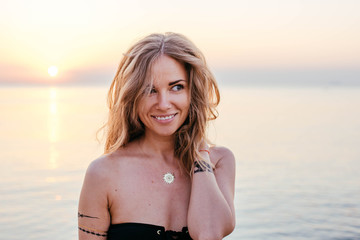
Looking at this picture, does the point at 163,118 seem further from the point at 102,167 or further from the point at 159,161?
the point at 102,167

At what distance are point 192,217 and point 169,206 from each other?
203mm

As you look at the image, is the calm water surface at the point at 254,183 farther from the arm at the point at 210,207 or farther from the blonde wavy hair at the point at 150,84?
the arm at the point at 210,207

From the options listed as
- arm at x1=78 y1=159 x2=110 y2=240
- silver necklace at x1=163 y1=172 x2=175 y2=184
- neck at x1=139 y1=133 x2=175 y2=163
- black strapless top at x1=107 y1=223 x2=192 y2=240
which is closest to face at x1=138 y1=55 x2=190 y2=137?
neck at x1=139 y1=133 x2=175 y2=163

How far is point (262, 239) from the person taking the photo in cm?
755

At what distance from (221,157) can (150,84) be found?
759 millimetres

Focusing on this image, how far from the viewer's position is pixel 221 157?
3240 mm

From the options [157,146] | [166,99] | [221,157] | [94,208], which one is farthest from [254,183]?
[94,208]

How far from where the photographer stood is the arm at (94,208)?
9.25 ft

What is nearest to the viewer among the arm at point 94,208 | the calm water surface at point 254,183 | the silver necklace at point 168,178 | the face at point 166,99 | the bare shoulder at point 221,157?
the arm at point 94,208

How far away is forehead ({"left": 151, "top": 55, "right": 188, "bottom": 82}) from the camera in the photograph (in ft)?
9.55

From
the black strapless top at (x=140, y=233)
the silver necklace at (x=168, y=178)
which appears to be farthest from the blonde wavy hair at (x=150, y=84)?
the black strapless top at (x=140, y=233)

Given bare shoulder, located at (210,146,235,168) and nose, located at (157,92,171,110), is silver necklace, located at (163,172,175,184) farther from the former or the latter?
nose, located at (157,92,171,110)

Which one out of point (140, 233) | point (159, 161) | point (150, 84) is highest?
point (150, 84)

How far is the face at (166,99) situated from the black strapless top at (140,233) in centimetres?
60
